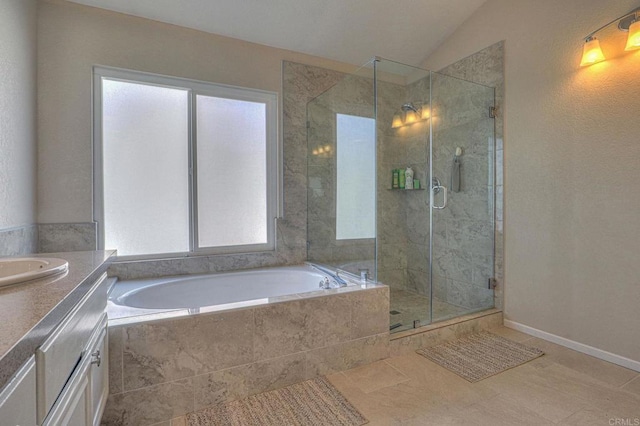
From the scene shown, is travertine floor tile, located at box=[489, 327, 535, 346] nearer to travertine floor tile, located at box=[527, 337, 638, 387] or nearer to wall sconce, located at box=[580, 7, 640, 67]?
travertine floor tile, located at box=[527, 337, 638, 387]

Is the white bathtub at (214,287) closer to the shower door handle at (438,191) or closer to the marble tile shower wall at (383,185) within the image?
the marble tile shower wall at (383,185)

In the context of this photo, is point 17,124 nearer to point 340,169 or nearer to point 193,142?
point 193,142

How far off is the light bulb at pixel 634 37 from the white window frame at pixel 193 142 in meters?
2.57

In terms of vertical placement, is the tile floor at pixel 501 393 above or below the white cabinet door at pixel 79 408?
below

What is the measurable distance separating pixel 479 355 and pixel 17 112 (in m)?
3.46

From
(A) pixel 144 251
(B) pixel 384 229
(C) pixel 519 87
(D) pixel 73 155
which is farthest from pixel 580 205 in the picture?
(D) pixel 73 155

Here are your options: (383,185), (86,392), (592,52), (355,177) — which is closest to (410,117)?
(383,185)

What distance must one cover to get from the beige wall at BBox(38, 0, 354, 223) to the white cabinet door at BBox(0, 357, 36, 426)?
2.14 m

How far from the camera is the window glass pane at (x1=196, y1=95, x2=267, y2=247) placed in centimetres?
286

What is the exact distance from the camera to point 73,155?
7.79 feet

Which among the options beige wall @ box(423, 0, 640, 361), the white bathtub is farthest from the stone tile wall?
beige wall @ box(423, 0, 640, 361)

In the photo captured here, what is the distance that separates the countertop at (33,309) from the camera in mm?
550

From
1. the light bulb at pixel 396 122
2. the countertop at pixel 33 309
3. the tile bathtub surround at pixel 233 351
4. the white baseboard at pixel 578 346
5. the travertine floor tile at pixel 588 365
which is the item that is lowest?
the travertine floor tile at pixel 588 365

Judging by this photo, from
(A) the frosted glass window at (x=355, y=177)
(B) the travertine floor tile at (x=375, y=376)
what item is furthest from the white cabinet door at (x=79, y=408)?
(A) the frosted glass window at (x=355, y=177)
